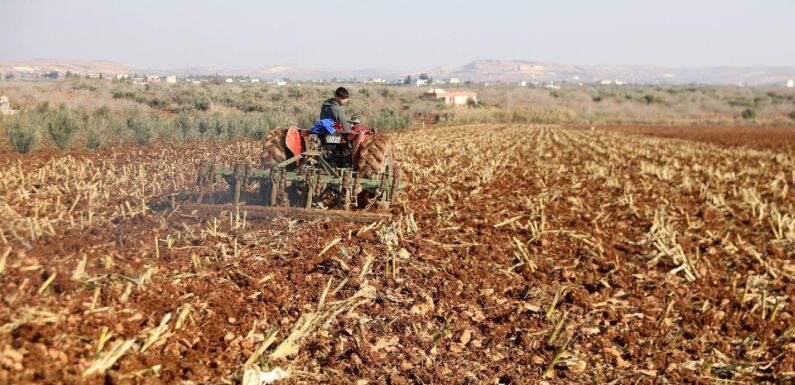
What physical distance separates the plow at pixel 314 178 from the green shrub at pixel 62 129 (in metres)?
7.63

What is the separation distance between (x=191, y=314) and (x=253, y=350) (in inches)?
20.3

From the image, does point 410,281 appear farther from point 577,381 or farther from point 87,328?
point 87,328

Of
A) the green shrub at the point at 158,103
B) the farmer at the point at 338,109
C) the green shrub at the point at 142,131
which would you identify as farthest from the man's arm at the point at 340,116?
the green shrub at the point at 158,103

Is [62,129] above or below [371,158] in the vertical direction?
below

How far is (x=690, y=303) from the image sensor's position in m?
6.48

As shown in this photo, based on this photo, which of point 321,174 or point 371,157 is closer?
point 321,174

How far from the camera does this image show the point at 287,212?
7.89m

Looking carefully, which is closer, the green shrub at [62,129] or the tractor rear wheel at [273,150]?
the tractor rear wheel at [273,150]

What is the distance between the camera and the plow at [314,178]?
26.2ft

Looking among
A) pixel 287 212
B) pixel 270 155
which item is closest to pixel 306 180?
pixel 287 212

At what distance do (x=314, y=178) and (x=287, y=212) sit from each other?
0.60 metres

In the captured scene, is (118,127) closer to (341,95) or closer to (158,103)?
(158,103)

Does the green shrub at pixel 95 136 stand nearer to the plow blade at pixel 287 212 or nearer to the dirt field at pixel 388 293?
the dirt field at pixel 388 293

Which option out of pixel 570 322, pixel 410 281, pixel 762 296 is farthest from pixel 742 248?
pixel 410 281
